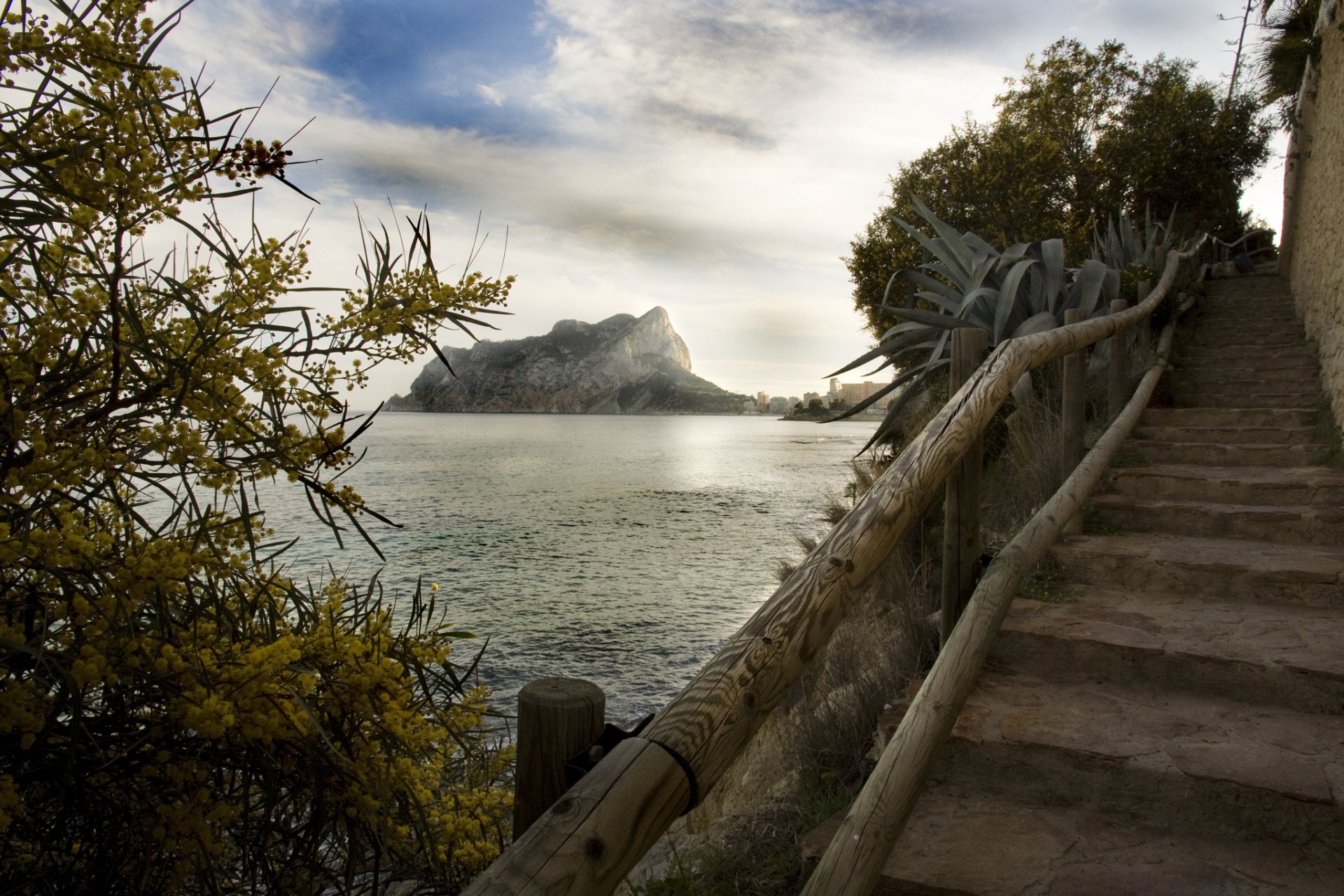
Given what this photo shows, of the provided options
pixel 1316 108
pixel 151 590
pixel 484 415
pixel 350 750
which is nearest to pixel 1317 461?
pixel 350 750

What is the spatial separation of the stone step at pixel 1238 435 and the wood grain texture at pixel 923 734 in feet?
7.78

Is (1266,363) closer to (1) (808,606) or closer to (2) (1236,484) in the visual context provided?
(2) (1236,484)

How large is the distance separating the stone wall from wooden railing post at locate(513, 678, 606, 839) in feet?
17.8

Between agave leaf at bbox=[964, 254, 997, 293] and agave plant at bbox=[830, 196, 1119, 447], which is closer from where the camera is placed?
agave plant at bbox=[830, 196, 1119, 447]

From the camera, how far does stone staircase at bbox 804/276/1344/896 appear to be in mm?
1839

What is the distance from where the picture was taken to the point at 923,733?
198 centimetres

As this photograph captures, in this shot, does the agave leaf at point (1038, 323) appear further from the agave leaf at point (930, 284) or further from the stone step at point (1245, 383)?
the stone step at point (1245, 383)

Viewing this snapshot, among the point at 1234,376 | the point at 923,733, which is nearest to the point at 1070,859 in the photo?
the point at 923,733

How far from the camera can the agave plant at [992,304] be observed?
5484 millimetres

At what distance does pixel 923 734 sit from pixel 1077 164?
50.7ft

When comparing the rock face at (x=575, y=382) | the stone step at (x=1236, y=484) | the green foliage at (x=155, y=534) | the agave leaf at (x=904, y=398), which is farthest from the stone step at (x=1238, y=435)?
the rock face at (x=575, y=382)

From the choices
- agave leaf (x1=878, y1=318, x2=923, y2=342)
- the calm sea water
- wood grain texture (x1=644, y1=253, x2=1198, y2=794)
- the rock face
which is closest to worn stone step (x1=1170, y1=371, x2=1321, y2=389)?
agave leaf (x1=878, y1=318, x2=923, y2=342)

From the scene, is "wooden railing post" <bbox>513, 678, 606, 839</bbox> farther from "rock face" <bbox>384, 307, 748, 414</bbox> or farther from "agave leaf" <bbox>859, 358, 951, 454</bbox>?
"rock face" <bbox>384, 307, 748, 414</bbox>

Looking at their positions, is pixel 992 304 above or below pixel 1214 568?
above
